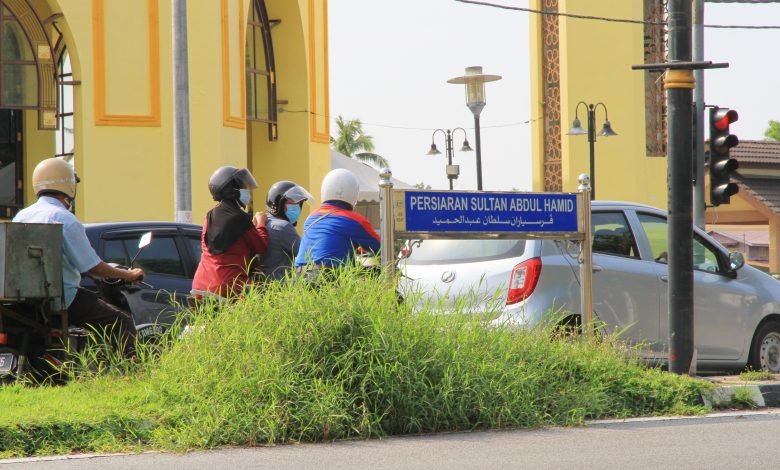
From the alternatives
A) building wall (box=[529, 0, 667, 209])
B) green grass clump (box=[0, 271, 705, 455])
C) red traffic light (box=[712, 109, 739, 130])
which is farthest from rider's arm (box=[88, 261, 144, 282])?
building wall (box=[529, 0, 667, 209])

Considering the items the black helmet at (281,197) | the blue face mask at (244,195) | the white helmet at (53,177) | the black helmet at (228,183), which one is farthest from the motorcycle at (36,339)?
the black helmet at (281,197)

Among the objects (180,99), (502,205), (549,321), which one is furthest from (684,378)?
(180,99)

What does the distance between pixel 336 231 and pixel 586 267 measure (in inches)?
86.0

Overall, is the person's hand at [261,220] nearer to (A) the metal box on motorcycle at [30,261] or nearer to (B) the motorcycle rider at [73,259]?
(B) the motorcycle rider at [73,259]

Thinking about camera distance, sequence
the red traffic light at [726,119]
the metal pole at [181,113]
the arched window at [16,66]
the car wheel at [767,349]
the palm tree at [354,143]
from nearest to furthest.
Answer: the car wheel at [767,349], the red traffic light at [726,119], the metal pole at [181,113], the arched window at [16,66], the palm tree at [354,143]

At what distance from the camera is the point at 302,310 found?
24.9 ft

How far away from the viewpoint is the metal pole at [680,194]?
31.3 ft

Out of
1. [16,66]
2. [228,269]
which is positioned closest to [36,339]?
[228,269]

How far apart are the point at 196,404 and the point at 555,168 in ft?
97.4

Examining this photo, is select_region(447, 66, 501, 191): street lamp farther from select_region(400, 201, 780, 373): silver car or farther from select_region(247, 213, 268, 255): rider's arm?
select_region(247, 213, 268, 255): rider's arm

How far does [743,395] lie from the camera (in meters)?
8.89

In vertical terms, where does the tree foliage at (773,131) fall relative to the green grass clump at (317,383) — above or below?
above

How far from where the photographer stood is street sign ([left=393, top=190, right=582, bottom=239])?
29.6 feet

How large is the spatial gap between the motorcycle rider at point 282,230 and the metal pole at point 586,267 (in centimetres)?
229
